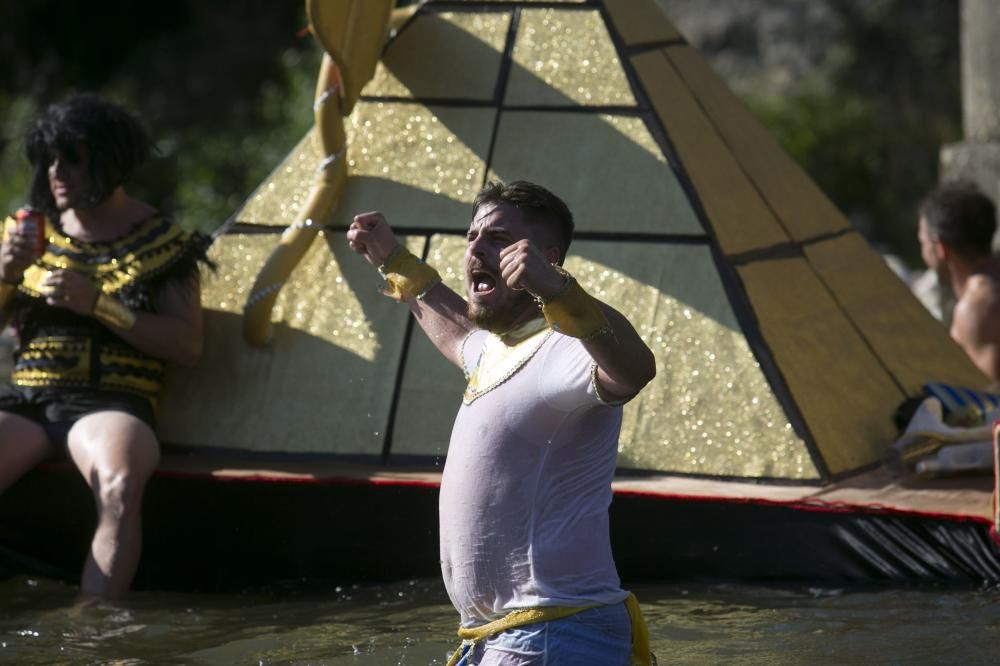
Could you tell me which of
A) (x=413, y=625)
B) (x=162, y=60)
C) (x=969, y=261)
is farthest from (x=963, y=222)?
(x=162, y=60)

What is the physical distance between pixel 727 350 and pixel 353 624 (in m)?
1.31

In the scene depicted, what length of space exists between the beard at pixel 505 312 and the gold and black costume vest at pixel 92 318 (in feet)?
Result: 6.27

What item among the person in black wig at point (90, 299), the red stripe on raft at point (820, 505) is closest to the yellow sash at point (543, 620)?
the red stripe on raft at point (820, 505)

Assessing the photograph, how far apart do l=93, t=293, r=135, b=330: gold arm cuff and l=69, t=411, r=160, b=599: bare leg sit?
0.30m

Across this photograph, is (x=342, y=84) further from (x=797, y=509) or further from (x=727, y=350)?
(x=797, y=509)

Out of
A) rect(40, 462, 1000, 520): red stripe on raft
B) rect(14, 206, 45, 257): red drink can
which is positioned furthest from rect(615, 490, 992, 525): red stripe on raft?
rect(14, 206, 45, 257): red drink can

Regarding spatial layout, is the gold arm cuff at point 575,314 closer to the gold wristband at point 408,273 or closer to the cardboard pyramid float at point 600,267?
the gold wristband at point 408,273

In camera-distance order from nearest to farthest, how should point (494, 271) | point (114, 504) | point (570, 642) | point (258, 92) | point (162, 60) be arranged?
point (570, 642) → point (494, 271) → point (114, 504) → point (162, 60) → point (258, 92)

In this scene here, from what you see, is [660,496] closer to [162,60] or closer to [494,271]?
[494,271]

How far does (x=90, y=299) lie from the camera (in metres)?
4.39

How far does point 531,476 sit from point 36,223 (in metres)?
2.22

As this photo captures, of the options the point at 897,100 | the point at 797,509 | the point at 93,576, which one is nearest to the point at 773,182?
the point at 797,509

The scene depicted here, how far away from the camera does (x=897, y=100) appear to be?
1195 centimetres

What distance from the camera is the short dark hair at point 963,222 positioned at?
5.37 metres
